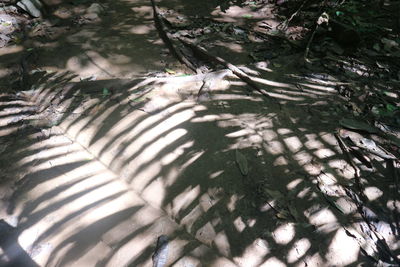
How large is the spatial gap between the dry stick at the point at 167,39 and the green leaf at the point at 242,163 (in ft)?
4.88

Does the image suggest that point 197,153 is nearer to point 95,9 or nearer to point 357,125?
point 357,125

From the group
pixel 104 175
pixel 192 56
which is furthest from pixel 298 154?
pixel 192 56

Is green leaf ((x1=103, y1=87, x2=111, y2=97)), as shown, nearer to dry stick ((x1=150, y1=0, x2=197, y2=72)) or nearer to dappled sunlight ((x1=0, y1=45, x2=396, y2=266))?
dappled sunlight ((x1=0, y1=45, x2=396, y2=266))

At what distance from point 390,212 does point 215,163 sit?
4.47 feet

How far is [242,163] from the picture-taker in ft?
7.82

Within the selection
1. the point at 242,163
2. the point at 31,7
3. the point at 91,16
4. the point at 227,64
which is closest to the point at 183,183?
the point at 242,163

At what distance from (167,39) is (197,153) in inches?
86.2

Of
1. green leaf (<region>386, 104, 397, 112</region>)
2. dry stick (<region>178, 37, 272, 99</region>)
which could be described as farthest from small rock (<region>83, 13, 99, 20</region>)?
green leaf (<region>386, 104, 397, 112</region>)

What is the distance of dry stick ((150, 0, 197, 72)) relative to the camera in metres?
3.66

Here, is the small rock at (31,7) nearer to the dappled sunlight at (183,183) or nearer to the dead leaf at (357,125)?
the dappled sunlight at (183,183)

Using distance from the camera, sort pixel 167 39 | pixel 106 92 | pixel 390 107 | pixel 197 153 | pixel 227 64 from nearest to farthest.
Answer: pixel 197 153 < pixel 106 92 < pixel 390 107 < pixel 227 64 < pixel 167 39

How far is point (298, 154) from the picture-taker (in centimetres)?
251

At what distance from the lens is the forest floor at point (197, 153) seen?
203 centimetres

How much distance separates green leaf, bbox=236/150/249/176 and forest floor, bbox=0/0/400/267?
0.02m
